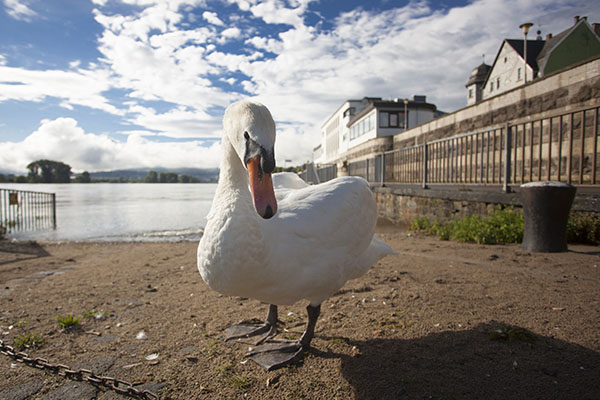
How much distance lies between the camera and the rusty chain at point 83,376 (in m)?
2.08

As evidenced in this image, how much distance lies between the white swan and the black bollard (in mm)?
3500

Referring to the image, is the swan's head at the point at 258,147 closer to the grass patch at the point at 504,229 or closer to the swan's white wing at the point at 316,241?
the swan's white wing at the point at 316,241

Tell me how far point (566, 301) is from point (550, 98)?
6.87 meters

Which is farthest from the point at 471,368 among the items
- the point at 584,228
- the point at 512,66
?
the point at 512,66

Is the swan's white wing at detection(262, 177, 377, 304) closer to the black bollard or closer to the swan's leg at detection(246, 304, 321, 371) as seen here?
the swan's leg at detection(246, 304, 321, 371)

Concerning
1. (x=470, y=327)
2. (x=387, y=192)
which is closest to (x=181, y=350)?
(x=470, y=327)

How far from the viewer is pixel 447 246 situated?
616 centimetres

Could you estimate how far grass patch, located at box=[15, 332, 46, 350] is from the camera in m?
2.79

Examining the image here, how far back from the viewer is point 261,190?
5.98 ft

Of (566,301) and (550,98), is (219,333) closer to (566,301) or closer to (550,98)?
(566,301)

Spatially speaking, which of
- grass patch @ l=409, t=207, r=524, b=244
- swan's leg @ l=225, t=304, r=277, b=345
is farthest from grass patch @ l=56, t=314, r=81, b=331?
grass patch @ l=409, t=207, r=524, b=244

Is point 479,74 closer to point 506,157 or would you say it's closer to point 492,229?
point 506,157

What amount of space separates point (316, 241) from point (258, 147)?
2.75 ft

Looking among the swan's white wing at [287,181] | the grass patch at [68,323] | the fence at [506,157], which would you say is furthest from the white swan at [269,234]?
the fence at [506,157]
